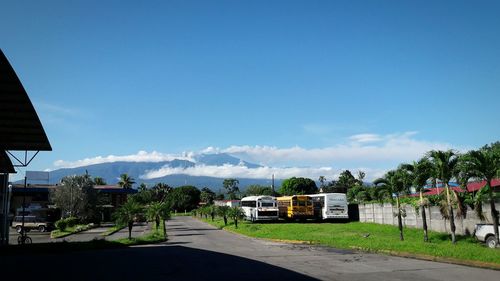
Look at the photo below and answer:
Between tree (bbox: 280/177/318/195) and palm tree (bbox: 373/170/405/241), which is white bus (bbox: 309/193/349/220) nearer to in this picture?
palm tree (bbox: 373/170/405/241)

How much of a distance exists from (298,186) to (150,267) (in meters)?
101

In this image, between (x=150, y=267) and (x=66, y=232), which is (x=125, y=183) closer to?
(x=66, y=232)

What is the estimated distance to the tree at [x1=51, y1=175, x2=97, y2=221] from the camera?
5512 cm

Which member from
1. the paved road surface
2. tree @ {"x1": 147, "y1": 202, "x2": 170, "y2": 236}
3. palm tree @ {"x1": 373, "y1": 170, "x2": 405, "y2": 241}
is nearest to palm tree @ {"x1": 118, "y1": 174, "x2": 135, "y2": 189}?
tree @ {"x1": 147, "y1": 202, "x2": 170, "y2": 236}

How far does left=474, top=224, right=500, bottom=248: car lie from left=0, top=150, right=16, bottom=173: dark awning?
27.8m

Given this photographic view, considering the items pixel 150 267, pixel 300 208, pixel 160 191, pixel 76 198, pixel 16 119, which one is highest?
pixel 16 119

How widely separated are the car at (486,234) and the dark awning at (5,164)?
91.1ft

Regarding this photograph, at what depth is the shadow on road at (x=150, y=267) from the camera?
1335 centimetres

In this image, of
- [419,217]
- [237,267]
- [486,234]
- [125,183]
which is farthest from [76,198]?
[125,183]

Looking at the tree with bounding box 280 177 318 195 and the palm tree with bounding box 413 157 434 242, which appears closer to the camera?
the palm tree with bounding box 413 157 434 242

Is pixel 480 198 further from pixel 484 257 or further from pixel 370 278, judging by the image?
pixel 370 278

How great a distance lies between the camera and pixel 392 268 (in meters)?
15.0

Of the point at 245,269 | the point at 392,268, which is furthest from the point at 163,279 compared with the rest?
the point at 392,268

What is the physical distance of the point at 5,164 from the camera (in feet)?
84.7
